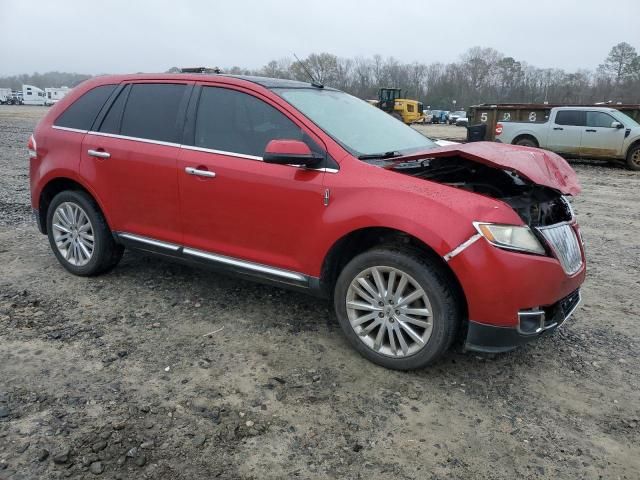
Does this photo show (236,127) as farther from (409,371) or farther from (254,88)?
(409,371)

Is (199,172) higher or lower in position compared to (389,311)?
higher

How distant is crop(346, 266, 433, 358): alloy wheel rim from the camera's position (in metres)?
3.19

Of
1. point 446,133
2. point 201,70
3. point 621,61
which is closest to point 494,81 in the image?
point 621,61

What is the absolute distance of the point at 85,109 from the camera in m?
4.66

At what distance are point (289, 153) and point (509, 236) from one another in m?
1.40

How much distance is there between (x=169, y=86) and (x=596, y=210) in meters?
7.05

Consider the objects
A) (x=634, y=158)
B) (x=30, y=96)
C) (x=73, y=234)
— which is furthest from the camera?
(x=30, y=96)

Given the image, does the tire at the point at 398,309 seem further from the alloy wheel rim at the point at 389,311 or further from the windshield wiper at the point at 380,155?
the windshield wiper at the point at 380,155

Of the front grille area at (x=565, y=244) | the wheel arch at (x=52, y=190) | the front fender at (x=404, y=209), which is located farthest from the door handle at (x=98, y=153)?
the front grille area at (x=565, y=244)

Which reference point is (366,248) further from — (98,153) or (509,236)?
(98,153)

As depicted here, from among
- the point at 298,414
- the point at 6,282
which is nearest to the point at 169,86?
the point at 6,282

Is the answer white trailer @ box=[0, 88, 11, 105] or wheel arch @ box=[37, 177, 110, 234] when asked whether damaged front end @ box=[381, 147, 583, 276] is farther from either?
white trailer @ box=[0, 88, 11, 105]

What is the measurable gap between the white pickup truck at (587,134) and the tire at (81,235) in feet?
44.2

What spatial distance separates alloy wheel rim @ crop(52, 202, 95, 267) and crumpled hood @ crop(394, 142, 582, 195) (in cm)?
287
